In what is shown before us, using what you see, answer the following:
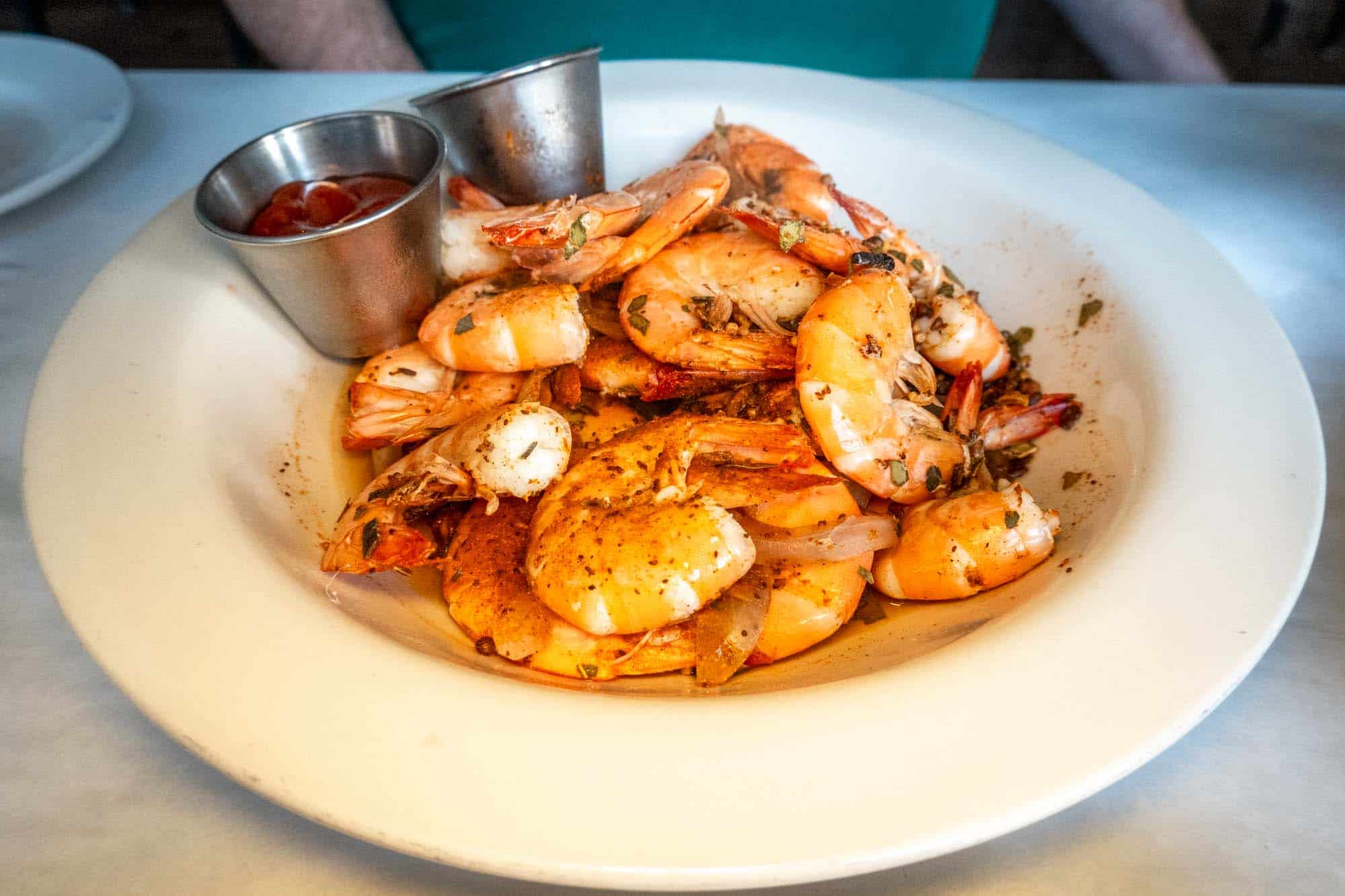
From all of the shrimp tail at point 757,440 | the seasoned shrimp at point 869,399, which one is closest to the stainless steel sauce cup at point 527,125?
the seasoned shrimp at point 869,399

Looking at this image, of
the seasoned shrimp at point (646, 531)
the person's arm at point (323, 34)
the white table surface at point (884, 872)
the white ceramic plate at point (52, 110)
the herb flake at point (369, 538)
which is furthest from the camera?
the person's arm at point (323, 34)

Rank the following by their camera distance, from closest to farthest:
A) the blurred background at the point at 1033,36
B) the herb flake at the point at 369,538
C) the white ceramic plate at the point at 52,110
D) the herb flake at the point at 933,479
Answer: the herb flake at the point at 369,538 < the herb flake at the point at 933,479 < the white ceramic plate at the point at 52,110 < the blurred background at the point at 1033,36

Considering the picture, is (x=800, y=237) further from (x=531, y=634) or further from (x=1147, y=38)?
(x=1147, y=38)

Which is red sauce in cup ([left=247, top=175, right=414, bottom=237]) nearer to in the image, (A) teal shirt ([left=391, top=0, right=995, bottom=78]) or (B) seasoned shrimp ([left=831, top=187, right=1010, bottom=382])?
(B) seasoned shrimp ([left=831, top=187, right=1010, bottom=382])

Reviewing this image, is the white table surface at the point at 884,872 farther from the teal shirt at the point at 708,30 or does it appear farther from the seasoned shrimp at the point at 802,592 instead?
the teal shirt at the point at 708,30

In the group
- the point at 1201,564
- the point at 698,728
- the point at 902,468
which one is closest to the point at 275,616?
the point at 698,728

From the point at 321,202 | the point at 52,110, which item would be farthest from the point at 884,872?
the point at 52,110

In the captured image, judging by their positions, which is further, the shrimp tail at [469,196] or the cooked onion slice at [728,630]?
the shrimp tail at [469,196]
